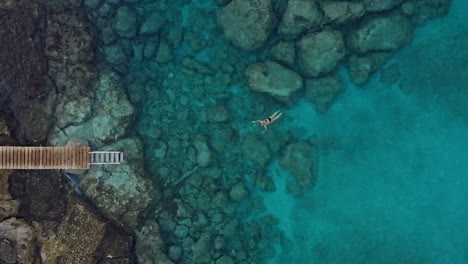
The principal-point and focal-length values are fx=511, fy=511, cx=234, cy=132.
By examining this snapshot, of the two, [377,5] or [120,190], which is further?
[377,5]

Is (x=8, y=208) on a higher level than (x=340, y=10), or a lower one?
lower

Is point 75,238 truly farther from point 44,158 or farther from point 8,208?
point 44,158

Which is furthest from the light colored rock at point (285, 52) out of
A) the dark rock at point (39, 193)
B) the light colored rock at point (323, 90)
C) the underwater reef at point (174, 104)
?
the dark rock at point (39, 193)

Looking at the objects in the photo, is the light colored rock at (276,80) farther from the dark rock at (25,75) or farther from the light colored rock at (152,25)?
the dark rock at (25,75)

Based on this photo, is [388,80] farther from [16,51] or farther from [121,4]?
[16,51]

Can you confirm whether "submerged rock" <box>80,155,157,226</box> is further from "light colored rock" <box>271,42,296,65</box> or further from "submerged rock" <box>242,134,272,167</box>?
"light colored rock" <box>271,42,296,65</box>

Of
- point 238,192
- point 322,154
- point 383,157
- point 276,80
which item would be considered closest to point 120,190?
point 238,192

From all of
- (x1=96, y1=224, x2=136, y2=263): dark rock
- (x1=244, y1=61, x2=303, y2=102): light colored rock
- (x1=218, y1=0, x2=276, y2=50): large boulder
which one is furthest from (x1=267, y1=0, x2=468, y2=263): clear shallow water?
(x1=96, y1=224, x2=136, y2=263): dark rock
